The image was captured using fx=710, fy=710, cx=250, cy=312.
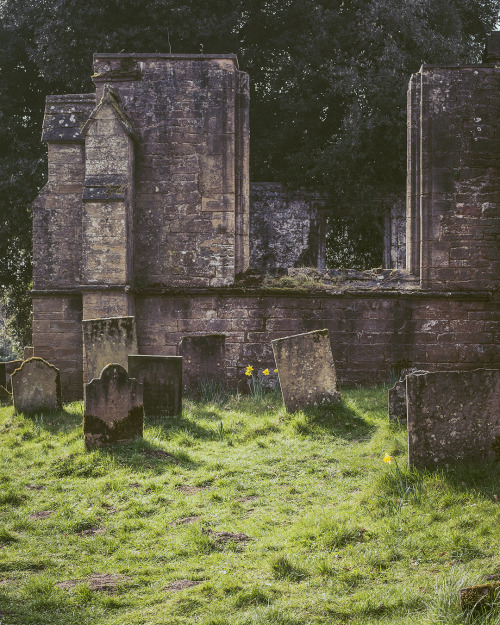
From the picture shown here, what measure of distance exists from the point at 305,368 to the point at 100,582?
4.24 m

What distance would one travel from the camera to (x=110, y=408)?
7.24m

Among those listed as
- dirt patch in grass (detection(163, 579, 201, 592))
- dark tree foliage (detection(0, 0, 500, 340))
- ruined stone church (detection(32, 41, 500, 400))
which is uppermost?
dark tree foliage (detection(0, 0, 500, 340))

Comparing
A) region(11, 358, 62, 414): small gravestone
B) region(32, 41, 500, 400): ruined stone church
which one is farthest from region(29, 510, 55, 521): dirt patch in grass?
region(32, 41, 500, 400): ruined stone church

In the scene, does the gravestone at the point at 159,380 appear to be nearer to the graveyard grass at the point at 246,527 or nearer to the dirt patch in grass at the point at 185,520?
the graveyard grass at the point at 246,527

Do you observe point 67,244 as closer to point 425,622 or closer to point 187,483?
point 187,483

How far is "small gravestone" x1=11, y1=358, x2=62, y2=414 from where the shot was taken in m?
9.12

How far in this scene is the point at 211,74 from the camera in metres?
12.0

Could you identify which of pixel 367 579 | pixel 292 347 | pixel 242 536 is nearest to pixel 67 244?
pixel 292 347

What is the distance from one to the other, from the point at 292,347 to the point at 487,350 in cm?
492

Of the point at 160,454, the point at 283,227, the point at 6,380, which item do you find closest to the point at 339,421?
the point at 160,454

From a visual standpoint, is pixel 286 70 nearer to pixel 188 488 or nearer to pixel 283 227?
pixel 283 227

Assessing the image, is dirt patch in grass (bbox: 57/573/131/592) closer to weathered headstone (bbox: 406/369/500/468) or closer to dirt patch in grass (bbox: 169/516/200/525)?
dirt patch in grass (bbox: 169/516/200/525)

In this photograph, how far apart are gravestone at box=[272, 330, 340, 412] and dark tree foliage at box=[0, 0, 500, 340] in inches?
397

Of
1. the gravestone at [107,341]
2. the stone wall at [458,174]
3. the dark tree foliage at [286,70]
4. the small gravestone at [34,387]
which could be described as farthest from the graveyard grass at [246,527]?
the dark tree foliage at [286,70]
